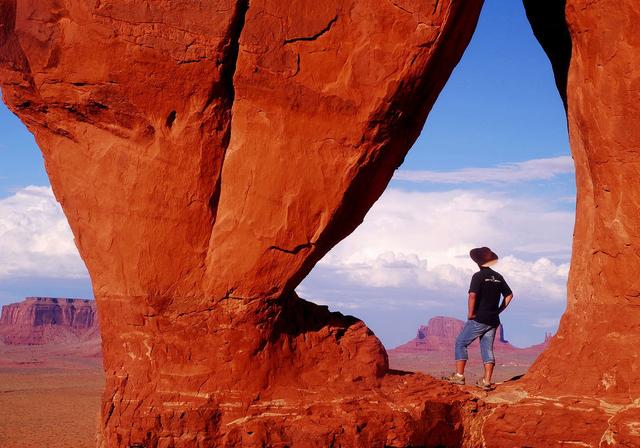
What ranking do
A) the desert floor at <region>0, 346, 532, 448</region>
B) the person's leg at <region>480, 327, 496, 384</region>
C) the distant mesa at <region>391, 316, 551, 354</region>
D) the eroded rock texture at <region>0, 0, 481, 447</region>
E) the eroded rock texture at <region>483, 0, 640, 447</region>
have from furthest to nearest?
1. the distant mesa at <region>391, 316, 551, 354</region>
2. the desert floor at <region>0, 346, 532, 448</region>
3. the person's leg at <region>480, 327, 496, 384</region>
4. the eroded rock texture at <region>483, 0, 640, 447</region>
5. the eroded rock texture at <region>0, 0, 481, 447</region>

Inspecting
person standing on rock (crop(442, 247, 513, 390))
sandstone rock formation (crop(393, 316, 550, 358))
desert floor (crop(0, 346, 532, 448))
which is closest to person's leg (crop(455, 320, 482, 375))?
person standing on rock (crop(442, 247, 513, 390))

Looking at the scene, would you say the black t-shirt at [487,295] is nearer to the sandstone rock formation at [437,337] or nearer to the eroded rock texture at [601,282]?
the eroded rock texture at [601,282]

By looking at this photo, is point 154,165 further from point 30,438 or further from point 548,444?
point 30,438

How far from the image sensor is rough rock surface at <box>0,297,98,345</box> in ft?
285

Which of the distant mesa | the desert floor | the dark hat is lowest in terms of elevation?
the desert floor

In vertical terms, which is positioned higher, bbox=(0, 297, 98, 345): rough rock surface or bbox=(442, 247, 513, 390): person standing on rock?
bbox=(0, 297, 98, 345): rough rock surface

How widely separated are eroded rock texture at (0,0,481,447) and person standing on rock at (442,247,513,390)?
1580 mm

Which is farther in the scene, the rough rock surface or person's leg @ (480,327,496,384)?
the rough rock surface

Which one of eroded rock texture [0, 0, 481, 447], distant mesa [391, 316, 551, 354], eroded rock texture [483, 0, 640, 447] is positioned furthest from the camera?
distant mesa [391, 316, 551, 354]

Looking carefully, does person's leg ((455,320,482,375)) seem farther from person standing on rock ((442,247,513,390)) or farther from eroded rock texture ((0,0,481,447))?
eroded rock texture ((0,0,481,447))

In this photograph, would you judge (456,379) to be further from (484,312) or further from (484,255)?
(484,255)

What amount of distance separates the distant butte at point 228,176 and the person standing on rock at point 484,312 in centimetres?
117

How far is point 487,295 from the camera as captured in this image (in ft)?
31.5

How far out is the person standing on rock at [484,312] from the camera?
9608mm
